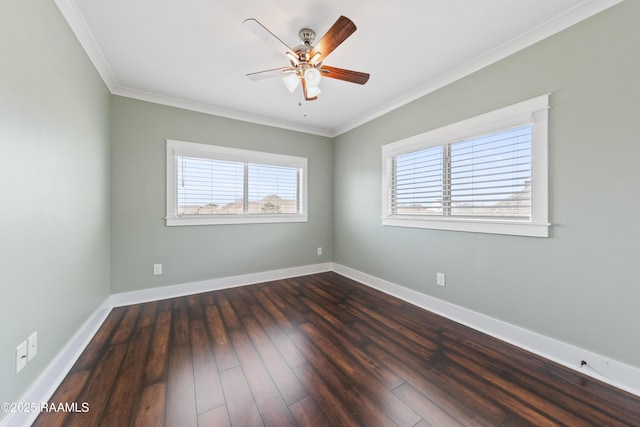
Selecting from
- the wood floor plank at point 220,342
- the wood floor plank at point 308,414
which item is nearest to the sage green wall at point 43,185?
the wood floor plank at point 220,342

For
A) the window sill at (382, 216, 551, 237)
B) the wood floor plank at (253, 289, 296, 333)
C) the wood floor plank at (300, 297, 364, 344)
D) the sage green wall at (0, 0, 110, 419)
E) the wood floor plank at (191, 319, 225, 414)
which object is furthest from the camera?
the wood floor plank at (253, 289, 296, 333)

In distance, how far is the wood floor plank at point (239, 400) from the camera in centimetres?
129

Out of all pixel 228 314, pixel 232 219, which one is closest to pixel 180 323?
pixel 228 314

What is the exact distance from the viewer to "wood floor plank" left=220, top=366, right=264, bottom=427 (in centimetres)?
129

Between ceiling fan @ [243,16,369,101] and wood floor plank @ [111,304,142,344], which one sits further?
wood floor plank @ [111,304,142,344]

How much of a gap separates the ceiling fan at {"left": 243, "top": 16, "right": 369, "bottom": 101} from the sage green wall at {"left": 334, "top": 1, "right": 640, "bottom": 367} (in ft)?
4.40

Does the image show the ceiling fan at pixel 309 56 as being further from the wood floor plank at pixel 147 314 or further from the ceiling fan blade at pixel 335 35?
the wood floor plank at pixel 147 314

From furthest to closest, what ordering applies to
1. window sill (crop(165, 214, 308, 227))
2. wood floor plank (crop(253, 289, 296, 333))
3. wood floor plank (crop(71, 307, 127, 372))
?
1. window sill (crop(165, 214, 308, 227))
2. wood floor plank (crop(253, 289, 296, 333))
3. wood floor plank (crop(71, 307, 127, 372))

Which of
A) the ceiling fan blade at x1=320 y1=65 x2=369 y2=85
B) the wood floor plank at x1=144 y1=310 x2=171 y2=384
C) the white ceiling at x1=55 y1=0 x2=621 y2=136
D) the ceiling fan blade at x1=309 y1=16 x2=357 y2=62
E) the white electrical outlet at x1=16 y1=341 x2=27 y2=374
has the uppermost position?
the white ceiling at x1=55 y1=0 x2=621 y2=136

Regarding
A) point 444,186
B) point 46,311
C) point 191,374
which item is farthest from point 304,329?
point 444,186

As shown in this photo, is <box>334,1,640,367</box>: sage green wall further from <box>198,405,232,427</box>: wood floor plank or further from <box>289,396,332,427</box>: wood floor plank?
<box>198,405,232,427</box>: wood floor plank

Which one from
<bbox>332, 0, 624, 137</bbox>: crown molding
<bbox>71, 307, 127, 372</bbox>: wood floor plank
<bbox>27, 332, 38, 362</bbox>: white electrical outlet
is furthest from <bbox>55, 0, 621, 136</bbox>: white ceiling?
<bbox>71, 307, 127, 372</bbox>: wood floor plank

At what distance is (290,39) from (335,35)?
554mm

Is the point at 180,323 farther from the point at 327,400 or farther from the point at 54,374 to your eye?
the point at 327,400
